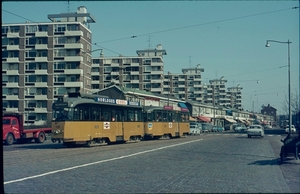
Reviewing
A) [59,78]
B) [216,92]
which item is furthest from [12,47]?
[216,92]

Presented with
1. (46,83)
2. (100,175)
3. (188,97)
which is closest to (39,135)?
(100,175)

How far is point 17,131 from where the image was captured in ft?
113

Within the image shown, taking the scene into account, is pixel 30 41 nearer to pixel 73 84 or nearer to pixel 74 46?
pixel 74 46

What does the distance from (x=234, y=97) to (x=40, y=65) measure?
114 meters

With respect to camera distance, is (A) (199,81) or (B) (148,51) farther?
(A) (199,81)

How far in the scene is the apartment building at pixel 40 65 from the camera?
69438mm

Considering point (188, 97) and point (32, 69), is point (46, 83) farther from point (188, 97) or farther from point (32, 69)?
point (188, 97)

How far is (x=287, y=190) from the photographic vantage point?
10055mm

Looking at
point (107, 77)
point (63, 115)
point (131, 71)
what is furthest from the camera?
point (131, 71)

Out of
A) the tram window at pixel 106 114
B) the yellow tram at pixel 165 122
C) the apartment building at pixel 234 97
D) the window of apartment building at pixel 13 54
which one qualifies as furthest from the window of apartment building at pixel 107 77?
the apartment building at pixel 234 97

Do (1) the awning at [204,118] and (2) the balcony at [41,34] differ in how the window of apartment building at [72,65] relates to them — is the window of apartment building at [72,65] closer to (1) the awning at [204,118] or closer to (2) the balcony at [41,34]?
(2) the balcony at [41,34]

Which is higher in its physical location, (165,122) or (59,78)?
(59,78)

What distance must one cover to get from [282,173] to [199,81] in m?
118

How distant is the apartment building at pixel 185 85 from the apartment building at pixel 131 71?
74.7ft
